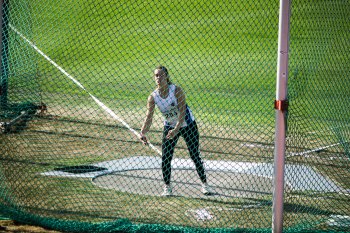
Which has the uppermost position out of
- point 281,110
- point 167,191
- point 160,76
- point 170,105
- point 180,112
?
point 160,76

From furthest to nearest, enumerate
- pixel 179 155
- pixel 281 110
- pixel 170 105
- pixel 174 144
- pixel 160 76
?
pixel 179 155 → pixel 174 144 → pixel 170 105 → pixel 160 76 → pixel 281 110

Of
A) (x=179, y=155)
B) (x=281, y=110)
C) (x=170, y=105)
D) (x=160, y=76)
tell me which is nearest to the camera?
(x=281, y=110)

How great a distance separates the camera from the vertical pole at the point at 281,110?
7001 millimetres

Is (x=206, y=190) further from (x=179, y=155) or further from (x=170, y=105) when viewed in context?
(x=179, y=155)

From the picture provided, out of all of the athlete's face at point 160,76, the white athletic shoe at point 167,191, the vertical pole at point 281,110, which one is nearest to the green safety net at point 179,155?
the athlete's face at point 160,76

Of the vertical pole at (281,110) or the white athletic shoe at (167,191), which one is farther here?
the white athletic shoe at (167,191)

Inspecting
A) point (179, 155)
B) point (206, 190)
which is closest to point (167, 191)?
point (206, 190)

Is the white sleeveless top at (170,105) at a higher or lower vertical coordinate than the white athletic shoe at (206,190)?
higher

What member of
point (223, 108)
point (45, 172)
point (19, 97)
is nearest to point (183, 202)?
point (45, 172)

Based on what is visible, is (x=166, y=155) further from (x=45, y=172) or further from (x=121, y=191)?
(x=45, y=172)

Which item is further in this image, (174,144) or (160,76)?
(174,144)

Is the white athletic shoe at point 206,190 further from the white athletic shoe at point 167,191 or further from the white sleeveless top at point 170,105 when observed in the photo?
the white sleeveless top at point 170,105

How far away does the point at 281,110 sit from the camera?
7137mm

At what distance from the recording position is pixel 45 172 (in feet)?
33.3
